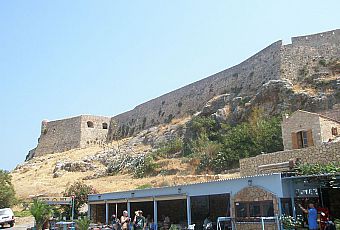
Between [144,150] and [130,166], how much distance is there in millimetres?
4548

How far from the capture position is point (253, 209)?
40.6 ft

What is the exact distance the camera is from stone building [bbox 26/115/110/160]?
2199 inches

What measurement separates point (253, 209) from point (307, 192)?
1.86 meters

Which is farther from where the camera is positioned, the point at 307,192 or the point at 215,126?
the point at 215,126

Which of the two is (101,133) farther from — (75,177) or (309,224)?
(309,224)

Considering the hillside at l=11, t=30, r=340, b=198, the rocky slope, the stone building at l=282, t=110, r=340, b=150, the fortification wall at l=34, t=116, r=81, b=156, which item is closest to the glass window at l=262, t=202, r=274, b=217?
the stone building at l=282, t=110, r=340, b=150

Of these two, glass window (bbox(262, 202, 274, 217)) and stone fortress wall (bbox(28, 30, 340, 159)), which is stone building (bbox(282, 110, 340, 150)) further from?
stone fortress wall (bbox(28, 30, 340, 159))

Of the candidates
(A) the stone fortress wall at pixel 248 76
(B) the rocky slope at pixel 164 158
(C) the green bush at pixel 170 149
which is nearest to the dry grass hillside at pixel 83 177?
(B) the rocky slope at pixel 164 158

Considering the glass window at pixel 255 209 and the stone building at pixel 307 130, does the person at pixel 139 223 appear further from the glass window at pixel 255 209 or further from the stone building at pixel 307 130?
the stone building at pixel 307 130

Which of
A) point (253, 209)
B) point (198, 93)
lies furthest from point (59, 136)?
point (253, 209)

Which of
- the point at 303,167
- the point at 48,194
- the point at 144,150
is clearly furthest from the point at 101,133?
the point at 303,167

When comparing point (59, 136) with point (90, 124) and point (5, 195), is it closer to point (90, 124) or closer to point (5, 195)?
point (90, 124)

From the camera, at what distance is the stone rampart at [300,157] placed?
1445 centimetres

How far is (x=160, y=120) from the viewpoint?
47906 mm
